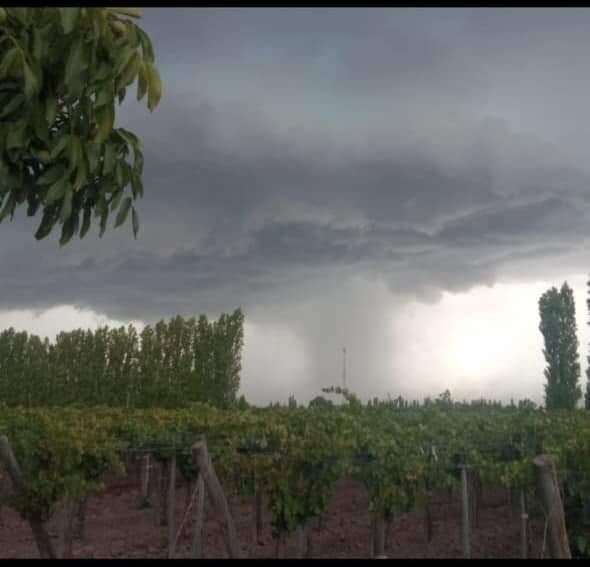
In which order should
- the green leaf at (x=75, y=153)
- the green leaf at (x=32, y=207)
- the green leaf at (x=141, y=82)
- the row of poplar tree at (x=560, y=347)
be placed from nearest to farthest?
the green leaf at (x=75, y=153) < the green leaf at (x=141, y=82) < the green leaf at (x=32, y=207) < the row of poplar tree at (x=560, y=347)

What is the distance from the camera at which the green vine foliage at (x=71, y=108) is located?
546 cm

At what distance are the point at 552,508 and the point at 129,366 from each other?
23.7 m

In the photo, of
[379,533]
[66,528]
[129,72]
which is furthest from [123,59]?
[66,528]

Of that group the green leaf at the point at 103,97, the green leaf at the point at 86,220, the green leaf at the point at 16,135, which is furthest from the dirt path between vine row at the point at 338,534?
the green leaf at the point at 103,97

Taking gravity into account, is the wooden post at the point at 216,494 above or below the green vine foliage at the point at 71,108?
below

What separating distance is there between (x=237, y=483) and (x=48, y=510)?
226cm

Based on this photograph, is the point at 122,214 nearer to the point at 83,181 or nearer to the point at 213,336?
the point at 83,181

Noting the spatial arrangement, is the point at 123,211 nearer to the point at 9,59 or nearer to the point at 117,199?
the point at 117,199

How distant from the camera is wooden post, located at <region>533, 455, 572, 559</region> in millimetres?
5305

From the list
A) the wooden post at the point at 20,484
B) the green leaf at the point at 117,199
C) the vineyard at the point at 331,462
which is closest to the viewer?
the green leaf at the point at 117,199

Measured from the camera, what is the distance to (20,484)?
8.99 metres

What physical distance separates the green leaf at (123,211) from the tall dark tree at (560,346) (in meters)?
32.5

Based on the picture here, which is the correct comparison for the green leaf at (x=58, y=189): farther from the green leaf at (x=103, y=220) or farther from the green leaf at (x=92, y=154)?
the green leaf at (x=103, y=220)

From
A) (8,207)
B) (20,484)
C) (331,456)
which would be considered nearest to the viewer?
(8,207)
